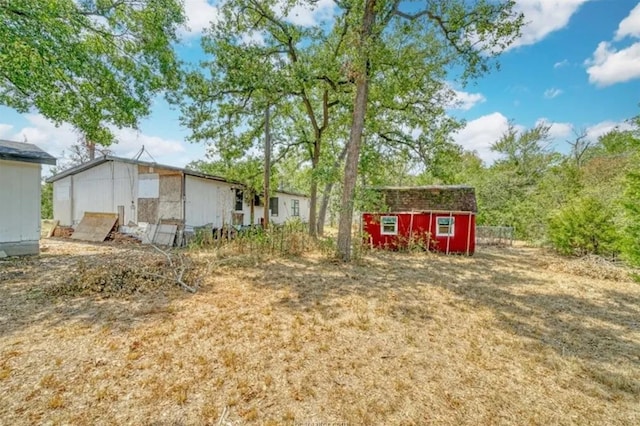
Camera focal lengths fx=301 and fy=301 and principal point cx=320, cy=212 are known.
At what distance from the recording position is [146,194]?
13156 mm

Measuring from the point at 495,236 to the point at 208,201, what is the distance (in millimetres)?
16163

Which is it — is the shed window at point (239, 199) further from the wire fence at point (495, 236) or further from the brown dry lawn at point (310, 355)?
the wire fence at point (495, 236)

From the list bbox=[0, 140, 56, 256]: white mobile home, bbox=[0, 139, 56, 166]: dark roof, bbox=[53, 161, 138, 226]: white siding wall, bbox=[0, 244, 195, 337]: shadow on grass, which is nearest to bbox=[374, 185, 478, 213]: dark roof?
bbox=[0, 244, 195, 337]: shadow on grass

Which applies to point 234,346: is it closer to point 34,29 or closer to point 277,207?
point 34,29

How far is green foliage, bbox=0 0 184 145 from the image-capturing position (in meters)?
6.80

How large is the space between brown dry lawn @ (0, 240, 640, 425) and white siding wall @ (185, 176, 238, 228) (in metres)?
6.33

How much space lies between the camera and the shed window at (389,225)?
44.4 ft

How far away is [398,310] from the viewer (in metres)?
5.21

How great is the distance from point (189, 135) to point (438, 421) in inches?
453

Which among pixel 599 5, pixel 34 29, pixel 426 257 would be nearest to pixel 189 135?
pixel 34 29

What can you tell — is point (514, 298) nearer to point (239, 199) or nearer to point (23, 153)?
point (239, 199)

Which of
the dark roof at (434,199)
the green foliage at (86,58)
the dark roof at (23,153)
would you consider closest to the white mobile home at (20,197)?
the dark roof at (23,153)

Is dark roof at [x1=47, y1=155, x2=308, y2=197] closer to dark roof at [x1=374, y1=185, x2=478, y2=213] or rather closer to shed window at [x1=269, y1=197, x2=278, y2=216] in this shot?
shed window at [x1=269, y1=197, x2=278, y2=216]

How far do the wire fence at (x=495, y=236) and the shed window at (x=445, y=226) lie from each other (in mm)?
6281
